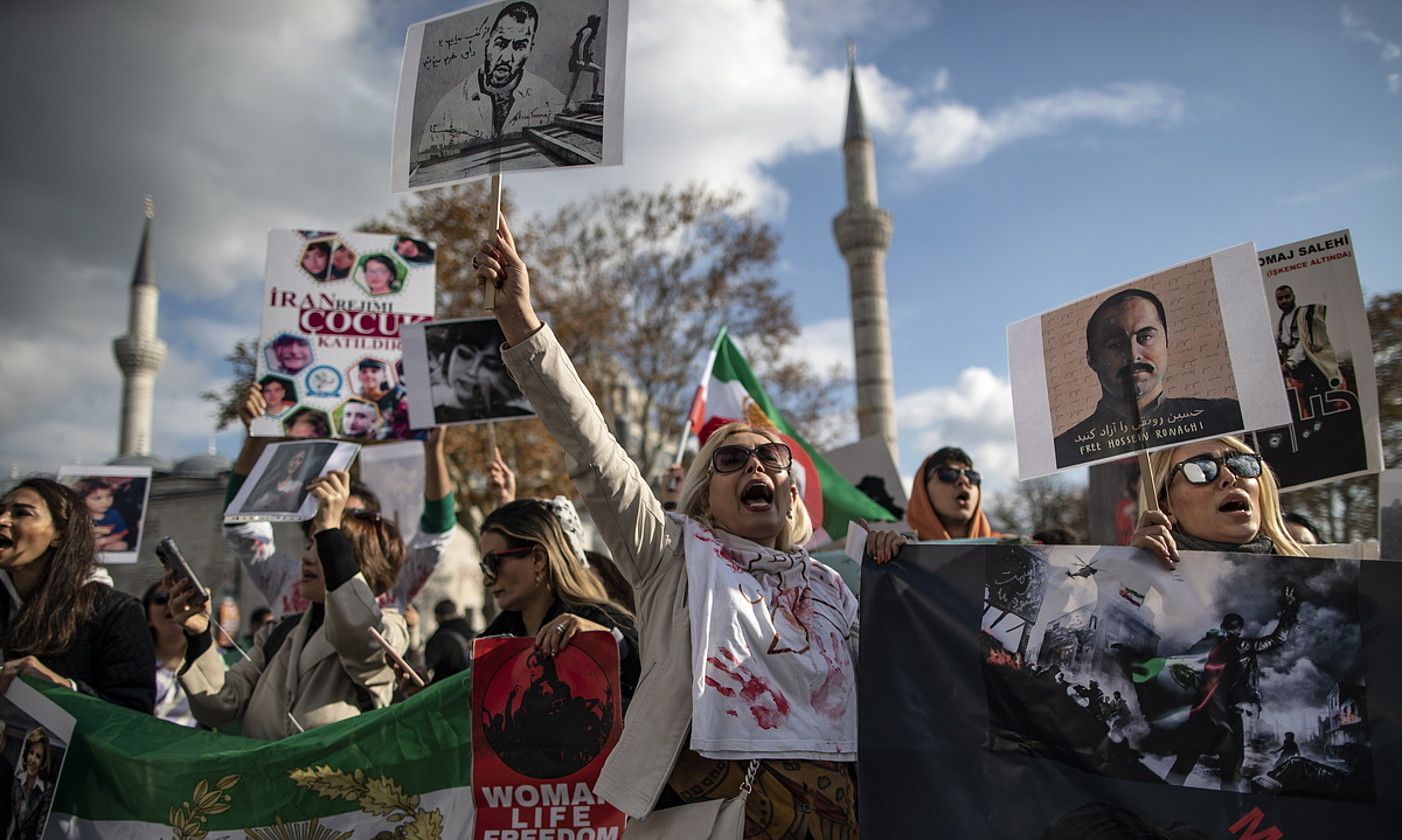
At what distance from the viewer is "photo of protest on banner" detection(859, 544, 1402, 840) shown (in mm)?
1986

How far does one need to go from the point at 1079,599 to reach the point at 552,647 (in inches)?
48.5

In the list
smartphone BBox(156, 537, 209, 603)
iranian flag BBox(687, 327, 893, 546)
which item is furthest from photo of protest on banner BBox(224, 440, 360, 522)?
iranian flag BBox(687, 327, 893, 546)

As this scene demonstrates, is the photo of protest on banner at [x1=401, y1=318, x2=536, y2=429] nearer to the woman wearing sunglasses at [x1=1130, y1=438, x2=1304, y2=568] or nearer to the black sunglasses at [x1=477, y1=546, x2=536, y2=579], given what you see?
the black sunglasses at [x1=477, y1=546, x2=536, y2=579]

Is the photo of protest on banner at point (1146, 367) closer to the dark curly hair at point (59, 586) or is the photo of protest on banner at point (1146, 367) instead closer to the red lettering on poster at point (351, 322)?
the dark curly hair at point (59, 586)

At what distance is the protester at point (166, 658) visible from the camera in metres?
4.79

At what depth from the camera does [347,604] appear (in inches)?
115

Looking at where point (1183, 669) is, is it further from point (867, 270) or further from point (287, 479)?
point (867, 270)

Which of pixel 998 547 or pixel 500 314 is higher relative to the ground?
pixel 500 314

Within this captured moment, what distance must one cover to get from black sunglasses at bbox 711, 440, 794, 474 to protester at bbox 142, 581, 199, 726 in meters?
3.50

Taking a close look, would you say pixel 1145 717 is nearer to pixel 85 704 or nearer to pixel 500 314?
pixel 500 314

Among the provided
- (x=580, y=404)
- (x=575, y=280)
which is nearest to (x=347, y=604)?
(x=580, y=404)

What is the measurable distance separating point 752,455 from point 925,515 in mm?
1761

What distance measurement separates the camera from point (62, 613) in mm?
3191

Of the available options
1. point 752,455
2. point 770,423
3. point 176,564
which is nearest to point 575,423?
point 752,455
